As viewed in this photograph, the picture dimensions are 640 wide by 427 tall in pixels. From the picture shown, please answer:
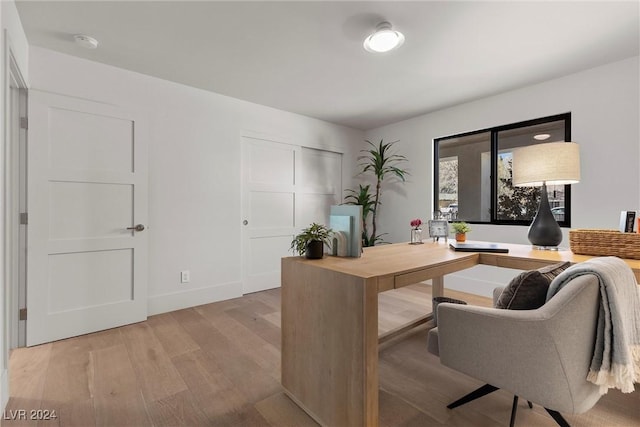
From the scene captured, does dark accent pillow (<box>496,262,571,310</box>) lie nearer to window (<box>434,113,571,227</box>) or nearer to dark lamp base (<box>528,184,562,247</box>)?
dark lamp base (<box>528,184,562,247</box>)

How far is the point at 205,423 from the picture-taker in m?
1.49

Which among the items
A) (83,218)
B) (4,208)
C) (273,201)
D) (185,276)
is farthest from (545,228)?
(83,218)

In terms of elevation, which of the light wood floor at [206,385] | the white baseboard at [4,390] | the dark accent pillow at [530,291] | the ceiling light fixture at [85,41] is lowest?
the light wood floor at [206,385]

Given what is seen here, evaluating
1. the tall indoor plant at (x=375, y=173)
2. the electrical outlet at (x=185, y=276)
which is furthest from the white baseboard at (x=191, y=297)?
the tall indoor plant at (x=375, y=173)

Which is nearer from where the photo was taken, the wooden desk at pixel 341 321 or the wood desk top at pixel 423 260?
the wooden desk at pixel 341 321

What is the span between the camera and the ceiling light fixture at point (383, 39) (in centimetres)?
210

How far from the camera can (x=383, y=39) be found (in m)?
2.16

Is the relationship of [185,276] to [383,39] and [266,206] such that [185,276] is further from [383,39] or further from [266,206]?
[383,39]

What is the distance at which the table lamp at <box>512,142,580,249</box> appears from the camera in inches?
76.0

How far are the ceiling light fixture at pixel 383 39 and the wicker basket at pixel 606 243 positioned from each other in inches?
71.1

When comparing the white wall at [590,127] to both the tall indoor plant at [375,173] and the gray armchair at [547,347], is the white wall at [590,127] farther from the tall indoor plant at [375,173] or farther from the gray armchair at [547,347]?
the gray armchair at [547,347]

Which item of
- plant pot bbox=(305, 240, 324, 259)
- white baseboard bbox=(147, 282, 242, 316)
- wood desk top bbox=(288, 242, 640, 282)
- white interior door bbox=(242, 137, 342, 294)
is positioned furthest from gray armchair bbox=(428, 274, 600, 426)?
white interior door bbox=(242, 137, 342, 294)

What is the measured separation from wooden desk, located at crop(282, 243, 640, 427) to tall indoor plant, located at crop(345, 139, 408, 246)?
271cm

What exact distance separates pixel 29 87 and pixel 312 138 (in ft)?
9.83
